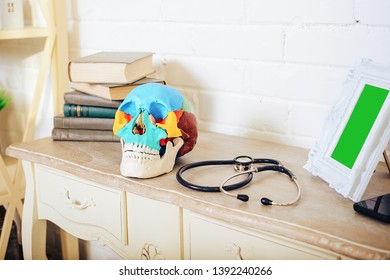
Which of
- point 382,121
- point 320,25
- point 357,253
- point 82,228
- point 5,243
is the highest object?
point 320,25

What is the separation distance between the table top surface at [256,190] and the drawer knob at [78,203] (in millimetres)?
65

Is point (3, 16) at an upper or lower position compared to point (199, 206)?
upper

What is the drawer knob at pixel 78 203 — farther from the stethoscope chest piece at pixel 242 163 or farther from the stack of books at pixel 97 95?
the stethoscope chest piece at pixel 242 163

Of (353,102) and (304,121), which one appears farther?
(304,121)

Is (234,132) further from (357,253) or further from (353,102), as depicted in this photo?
(357,253)

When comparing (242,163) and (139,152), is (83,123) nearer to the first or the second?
(139,152)

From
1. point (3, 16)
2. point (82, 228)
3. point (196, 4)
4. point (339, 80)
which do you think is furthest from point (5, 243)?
point (339, 80)

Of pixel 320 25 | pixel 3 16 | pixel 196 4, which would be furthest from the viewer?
pixel 3 16

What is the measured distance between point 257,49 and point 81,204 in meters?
0.50

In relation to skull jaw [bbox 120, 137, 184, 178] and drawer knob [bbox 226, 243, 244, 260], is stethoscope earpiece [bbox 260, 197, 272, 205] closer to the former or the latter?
drawer knob [bbox 226, 243, 244, 260]

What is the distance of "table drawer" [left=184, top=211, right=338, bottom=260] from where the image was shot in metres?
0.75

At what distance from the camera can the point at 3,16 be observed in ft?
4.68
